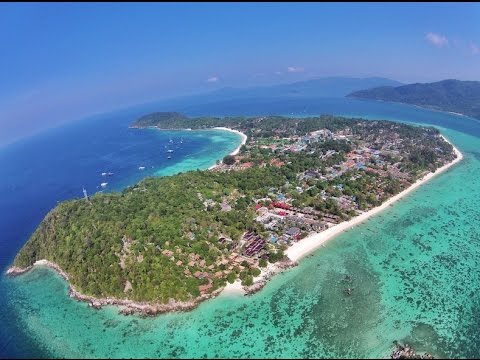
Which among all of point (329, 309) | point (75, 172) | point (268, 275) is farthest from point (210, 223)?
point (75, 172)

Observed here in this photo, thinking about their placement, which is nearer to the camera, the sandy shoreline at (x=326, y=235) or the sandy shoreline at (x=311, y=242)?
the sandy shoreline at (x=311, y=242)

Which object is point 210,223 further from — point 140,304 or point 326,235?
point 326,235

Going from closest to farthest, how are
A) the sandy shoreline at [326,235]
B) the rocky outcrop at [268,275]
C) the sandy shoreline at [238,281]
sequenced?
the sandy shoreline at [238,281], the rocky outcrop at [268,275], the sandy shoreline at [326,235]

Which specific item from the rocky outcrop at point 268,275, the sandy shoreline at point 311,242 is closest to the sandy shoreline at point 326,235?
the sandy shoreline at point 311,242

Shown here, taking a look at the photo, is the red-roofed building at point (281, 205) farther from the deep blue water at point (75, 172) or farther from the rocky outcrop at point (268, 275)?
the deep blue water at point (75, 172)

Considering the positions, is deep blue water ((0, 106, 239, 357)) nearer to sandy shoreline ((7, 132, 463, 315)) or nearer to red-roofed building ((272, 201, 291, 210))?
sandy shoreline ((7, 132, 463, 315))
